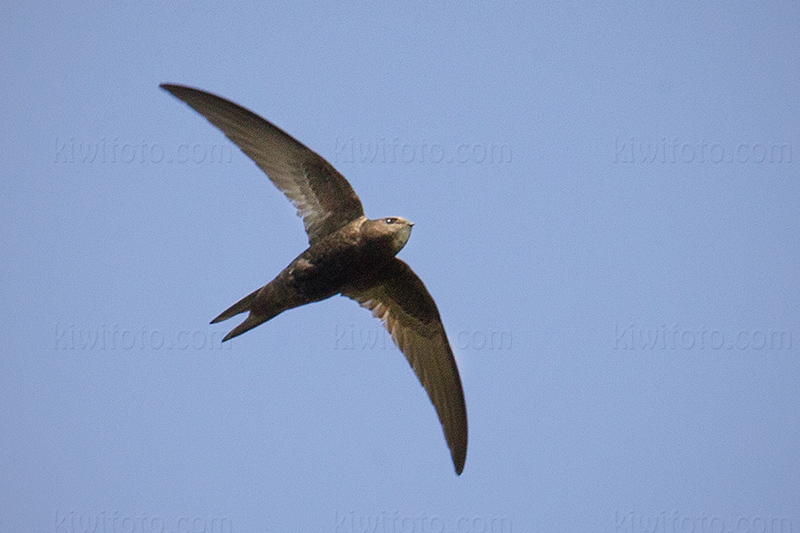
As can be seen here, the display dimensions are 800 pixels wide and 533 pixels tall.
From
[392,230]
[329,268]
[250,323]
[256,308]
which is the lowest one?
[250,323]

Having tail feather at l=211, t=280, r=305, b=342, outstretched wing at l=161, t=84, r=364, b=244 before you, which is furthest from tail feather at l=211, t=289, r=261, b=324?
outstretched wing at l=161, t=84, r=364, b=244

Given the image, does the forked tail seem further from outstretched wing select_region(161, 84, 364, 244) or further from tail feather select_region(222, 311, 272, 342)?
outstretched wing select_region(161, 84, 364, 244)

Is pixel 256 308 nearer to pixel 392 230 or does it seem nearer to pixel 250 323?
pixel 250 323

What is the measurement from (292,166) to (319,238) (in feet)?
1.96

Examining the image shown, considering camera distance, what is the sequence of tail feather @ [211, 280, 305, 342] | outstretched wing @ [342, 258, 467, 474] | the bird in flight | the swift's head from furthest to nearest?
1. outstretched wing @ [342, 258, 467, 474]
2. tail feather @ [211, 280, 305, 342]
3. the bird in flight
4. the swift's head

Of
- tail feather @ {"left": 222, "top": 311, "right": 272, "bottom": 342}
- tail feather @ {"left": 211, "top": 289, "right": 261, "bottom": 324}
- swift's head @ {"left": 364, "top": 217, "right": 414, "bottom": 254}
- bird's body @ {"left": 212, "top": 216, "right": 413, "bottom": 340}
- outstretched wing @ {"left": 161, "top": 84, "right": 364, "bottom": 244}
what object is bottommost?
tail feather @ {"left": 222, "top": 311, "right": 272, "bottom": 342}

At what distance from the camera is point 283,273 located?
21.8 ft

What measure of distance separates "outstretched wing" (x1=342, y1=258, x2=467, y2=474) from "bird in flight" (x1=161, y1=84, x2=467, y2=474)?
0.04 ft

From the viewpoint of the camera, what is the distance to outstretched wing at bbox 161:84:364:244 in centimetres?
653

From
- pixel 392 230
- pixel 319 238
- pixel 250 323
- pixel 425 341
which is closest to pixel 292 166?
pixel 319 238

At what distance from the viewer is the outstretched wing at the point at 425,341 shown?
723cm

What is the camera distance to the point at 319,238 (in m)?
6.67

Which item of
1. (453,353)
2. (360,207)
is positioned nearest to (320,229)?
(360,207)

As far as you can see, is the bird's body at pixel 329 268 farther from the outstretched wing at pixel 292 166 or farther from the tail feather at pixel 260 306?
the outstretched wing at pixel 292 166
